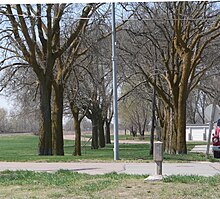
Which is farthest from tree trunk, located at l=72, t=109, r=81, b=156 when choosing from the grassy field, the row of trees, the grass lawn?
the grassy field

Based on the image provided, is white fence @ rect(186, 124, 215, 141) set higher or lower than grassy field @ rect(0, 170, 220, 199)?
higher

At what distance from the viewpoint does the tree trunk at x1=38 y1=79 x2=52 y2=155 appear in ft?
89.3

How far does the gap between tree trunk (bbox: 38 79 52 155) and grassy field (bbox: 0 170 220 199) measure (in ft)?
45.9

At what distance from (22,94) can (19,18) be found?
33.3 ft

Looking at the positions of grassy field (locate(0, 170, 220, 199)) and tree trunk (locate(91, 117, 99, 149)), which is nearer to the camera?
grassy field (locate(0, 170, 220, 199))

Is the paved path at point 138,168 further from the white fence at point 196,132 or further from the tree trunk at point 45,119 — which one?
the white fence at point 196,132

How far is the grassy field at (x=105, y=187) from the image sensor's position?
9.83 meters

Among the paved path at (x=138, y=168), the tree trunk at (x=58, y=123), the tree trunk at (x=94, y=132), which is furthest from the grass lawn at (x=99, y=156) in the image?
the paved path at (x=138, y=168)

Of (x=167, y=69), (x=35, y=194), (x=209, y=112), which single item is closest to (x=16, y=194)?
(x=35, y=194)

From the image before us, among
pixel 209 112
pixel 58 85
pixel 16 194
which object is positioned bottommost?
pixel 16 194

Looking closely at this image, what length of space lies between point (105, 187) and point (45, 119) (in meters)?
16.7

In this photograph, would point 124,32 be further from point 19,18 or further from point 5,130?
point 5,130

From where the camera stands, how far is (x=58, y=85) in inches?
1176

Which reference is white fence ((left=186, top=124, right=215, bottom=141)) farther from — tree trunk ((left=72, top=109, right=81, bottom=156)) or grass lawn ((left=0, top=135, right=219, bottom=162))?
tree trunk ((left=72, top=109, right=81, bottom=156))
